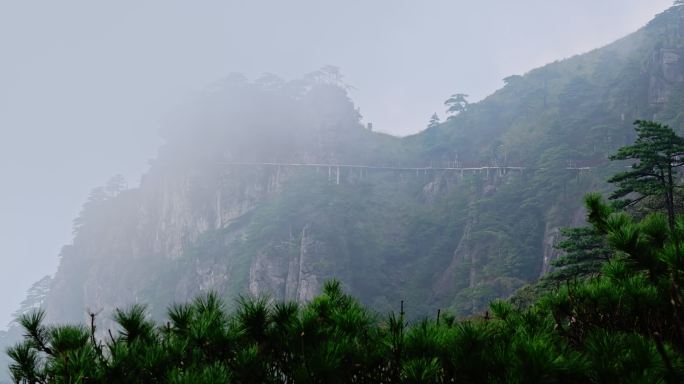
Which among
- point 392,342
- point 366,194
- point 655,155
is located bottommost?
point 366,194

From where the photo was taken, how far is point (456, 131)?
63.7m

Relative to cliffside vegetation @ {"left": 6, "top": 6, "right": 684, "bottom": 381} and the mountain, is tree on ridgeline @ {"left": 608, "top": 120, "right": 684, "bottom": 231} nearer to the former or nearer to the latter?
cliffside vegetation @ {"left": 6, "top": 6, "right": 684, "bottom": 381}

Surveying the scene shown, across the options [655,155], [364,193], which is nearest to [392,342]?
[655,155]

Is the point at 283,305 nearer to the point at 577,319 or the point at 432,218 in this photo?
the point at 577,319

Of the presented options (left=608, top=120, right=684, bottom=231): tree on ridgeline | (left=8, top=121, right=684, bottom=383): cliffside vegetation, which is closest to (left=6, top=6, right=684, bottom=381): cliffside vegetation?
(left=608, top=120, right=684, bottom=231): tree on ridgeline

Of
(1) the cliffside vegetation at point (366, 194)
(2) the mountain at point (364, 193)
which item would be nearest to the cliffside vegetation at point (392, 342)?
Answer: (1) the cliffside vegetation at point (366, 194)

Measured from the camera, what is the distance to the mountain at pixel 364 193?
140 feet

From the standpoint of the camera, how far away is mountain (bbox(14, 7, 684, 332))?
42.8 meters

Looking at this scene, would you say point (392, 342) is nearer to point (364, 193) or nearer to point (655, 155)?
point (655, 155)

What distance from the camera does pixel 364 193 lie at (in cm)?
5650

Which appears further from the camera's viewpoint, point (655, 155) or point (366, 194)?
point (366, 194)

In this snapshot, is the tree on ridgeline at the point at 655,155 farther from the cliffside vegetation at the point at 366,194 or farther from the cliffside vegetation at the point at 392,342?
the cliffside vegetation at the point at 392,342

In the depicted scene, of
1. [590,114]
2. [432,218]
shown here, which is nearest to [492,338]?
[432,218]

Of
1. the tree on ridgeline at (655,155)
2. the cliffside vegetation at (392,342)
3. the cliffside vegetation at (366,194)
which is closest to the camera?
the cliffside vegetation at (392,342)
